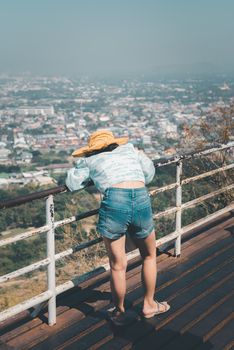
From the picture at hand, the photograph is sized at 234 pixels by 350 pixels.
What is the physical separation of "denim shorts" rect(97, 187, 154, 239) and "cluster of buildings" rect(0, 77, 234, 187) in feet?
137

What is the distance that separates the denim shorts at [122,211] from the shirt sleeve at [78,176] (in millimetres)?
205

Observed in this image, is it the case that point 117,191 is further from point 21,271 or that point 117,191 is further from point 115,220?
point 21,271

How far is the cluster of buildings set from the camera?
6681 cm

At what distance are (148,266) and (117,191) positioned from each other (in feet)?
2.01

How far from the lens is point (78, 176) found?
325 centimetres

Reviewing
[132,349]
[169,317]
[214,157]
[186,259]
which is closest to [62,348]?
[132,349]

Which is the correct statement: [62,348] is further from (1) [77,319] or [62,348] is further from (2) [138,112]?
(2) [138,112]

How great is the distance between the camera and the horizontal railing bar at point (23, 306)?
3154 millimetres

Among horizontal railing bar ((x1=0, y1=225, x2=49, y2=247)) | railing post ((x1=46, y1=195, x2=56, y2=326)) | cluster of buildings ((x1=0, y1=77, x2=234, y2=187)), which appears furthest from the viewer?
cluster of buildings ((x1=0, y1=77, x2=234, y2=187))

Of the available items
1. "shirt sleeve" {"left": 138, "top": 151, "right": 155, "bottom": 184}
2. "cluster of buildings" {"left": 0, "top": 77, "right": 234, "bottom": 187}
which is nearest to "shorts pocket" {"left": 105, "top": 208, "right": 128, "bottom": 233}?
"shirt sleeve" {"left": 138, "top": 151, "right": 155, "bottom": 184}

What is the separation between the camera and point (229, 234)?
5.40 metres

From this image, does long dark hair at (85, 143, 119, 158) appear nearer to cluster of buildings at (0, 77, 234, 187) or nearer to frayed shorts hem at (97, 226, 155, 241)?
frayed shorts hem at (97, 226, 155, 241)

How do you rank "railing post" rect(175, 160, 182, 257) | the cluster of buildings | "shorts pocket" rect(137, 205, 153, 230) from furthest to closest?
the cluster of buildings
"railing post" rect(175, 160, 182, 257)
"shorts pocket" rect(137, 205, 153, 230)

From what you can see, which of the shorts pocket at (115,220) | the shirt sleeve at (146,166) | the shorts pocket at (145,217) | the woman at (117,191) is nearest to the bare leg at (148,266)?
the woman at (117,191)
